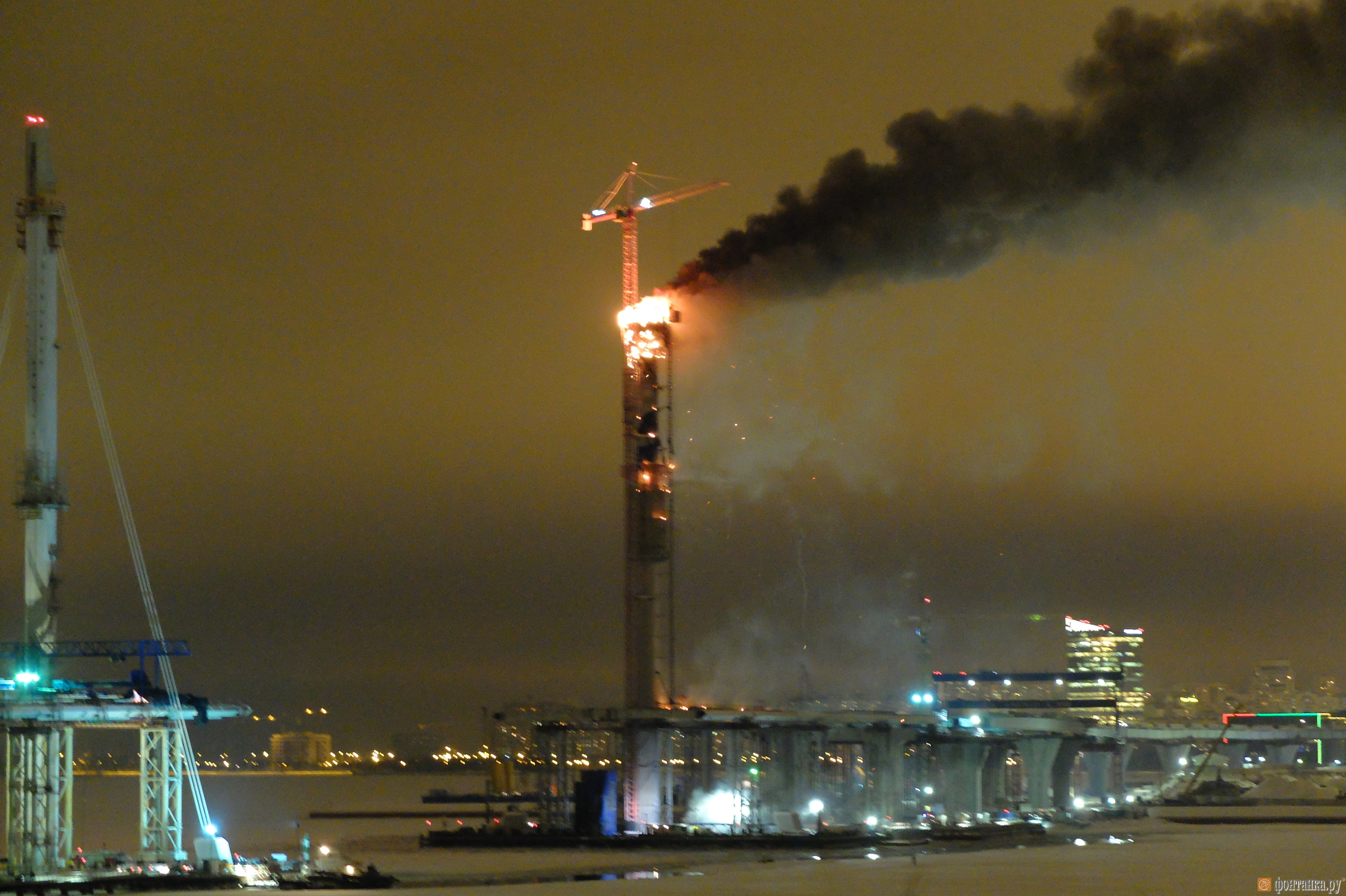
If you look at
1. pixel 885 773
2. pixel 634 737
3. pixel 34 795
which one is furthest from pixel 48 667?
pixel 885 773

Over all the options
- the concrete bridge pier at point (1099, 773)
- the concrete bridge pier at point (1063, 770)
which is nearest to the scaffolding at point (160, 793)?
the concrete bridge pier at point (1063, 770)

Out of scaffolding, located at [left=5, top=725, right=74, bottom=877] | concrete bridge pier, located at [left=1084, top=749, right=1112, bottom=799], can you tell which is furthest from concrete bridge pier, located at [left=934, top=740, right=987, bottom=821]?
scaffolding, located at [left=5, top=725, right=74, bottom=877]

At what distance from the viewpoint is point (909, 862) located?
6631cm

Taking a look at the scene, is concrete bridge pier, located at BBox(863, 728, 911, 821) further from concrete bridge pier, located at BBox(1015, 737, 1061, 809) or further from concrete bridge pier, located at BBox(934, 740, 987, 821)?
concrete bridge pier, located at BBox(1015, 737, 1061, 809)

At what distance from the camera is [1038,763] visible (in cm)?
13400

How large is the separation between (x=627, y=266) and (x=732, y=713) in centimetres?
2740

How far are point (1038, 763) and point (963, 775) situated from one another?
53.3 ft

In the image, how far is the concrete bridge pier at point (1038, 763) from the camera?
131 meters

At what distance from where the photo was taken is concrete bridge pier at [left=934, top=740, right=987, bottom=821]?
119625 mm

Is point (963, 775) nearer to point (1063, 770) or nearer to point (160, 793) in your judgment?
point (1063, 770)

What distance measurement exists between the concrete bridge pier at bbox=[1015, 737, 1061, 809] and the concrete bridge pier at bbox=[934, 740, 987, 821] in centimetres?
1007

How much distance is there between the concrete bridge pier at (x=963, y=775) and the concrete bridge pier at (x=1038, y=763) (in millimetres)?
10073

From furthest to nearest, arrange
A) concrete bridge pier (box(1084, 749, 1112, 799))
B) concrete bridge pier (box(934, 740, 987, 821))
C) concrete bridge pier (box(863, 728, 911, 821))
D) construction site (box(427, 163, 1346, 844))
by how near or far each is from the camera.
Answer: concrete bridge pier (box(1084, 749, 1112, 799)) < concrete bridge pier (box(934, 740, 987, 821)) < concrete bridge pier (box(863, 728, 911, 821)) < construction site (box(427, 163, 1346, 844))

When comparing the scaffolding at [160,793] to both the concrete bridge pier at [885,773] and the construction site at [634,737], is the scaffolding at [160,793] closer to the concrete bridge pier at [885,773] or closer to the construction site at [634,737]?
the construction site at [634,737]
